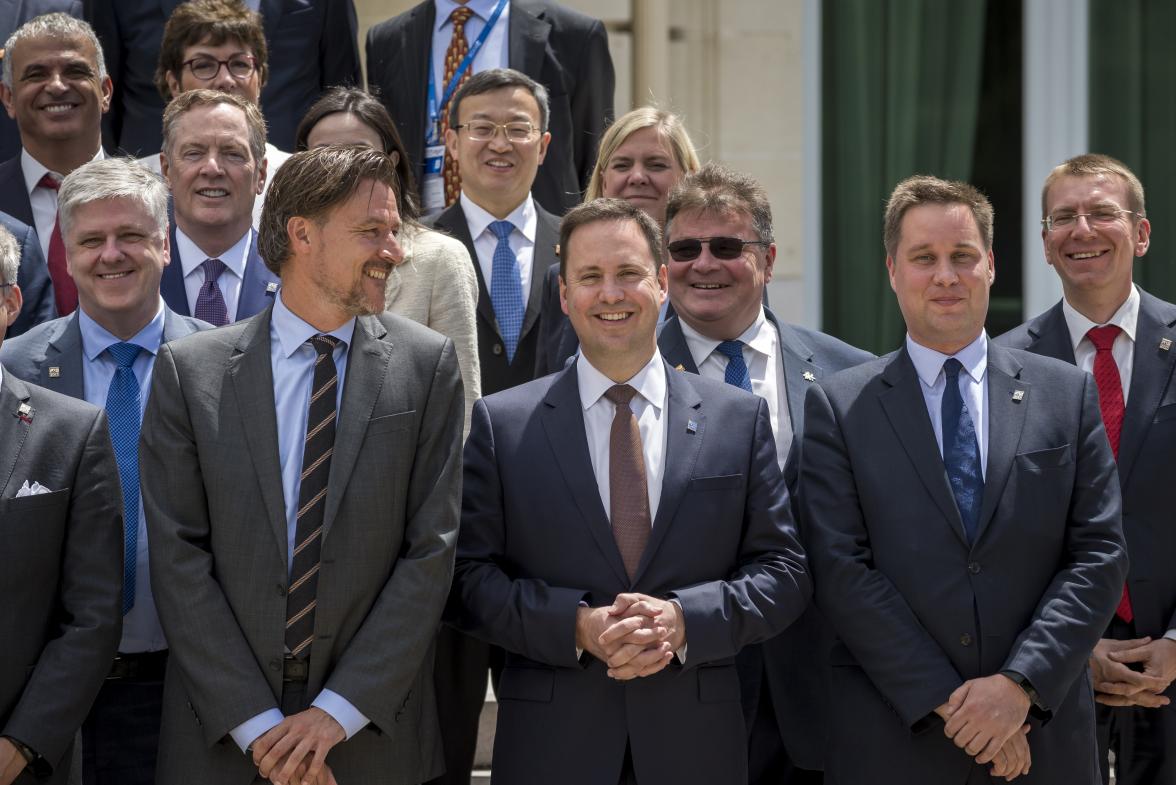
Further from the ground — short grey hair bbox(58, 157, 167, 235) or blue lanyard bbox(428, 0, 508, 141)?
blue lanyard bbox(428, 0, 508, 141)

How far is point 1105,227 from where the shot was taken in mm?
4688

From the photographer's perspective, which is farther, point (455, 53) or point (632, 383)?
point (455, 53)

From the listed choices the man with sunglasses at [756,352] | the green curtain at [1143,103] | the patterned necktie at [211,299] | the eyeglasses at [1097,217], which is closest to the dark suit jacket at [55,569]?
the patterned necktie at [211,299]

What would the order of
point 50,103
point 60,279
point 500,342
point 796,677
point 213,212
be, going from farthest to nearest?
point 50,103 < point 500,342 < point 60,279 < point 213,212 < point 796,677

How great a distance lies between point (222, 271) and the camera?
452 centimetres

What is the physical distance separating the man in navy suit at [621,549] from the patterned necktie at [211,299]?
0.95m

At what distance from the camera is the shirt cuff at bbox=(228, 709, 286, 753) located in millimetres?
3391

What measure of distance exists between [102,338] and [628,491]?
141 cm

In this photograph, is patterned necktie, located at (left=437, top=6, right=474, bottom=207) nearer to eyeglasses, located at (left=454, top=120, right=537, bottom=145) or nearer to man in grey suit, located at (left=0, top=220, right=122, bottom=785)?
eyeglasses, located at (left=454, top=120, right=537, bottom=145)

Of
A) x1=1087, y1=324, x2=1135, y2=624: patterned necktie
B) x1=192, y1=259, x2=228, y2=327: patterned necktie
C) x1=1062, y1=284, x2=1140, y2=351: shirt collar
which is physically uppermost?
x1=192, y1=259, x2=228, y2=327: patterned necktie

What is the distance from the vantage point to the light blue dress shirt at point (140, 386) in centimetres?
384

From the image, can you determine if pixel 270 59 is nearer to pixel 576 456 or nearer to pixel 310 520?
pixel 576 456

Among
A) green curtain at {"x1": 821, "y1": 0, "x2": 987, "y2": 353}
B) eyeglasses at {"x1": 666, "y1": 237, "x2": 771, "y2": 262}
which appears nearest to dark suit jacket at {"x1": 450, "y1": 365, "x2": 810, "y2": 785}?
eyeglasses at {"x1": 666, "y1": 237, "x2": 771, "y2": 262}

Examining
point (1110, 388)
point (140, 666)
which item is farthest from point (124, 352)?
point (1110, 388)
